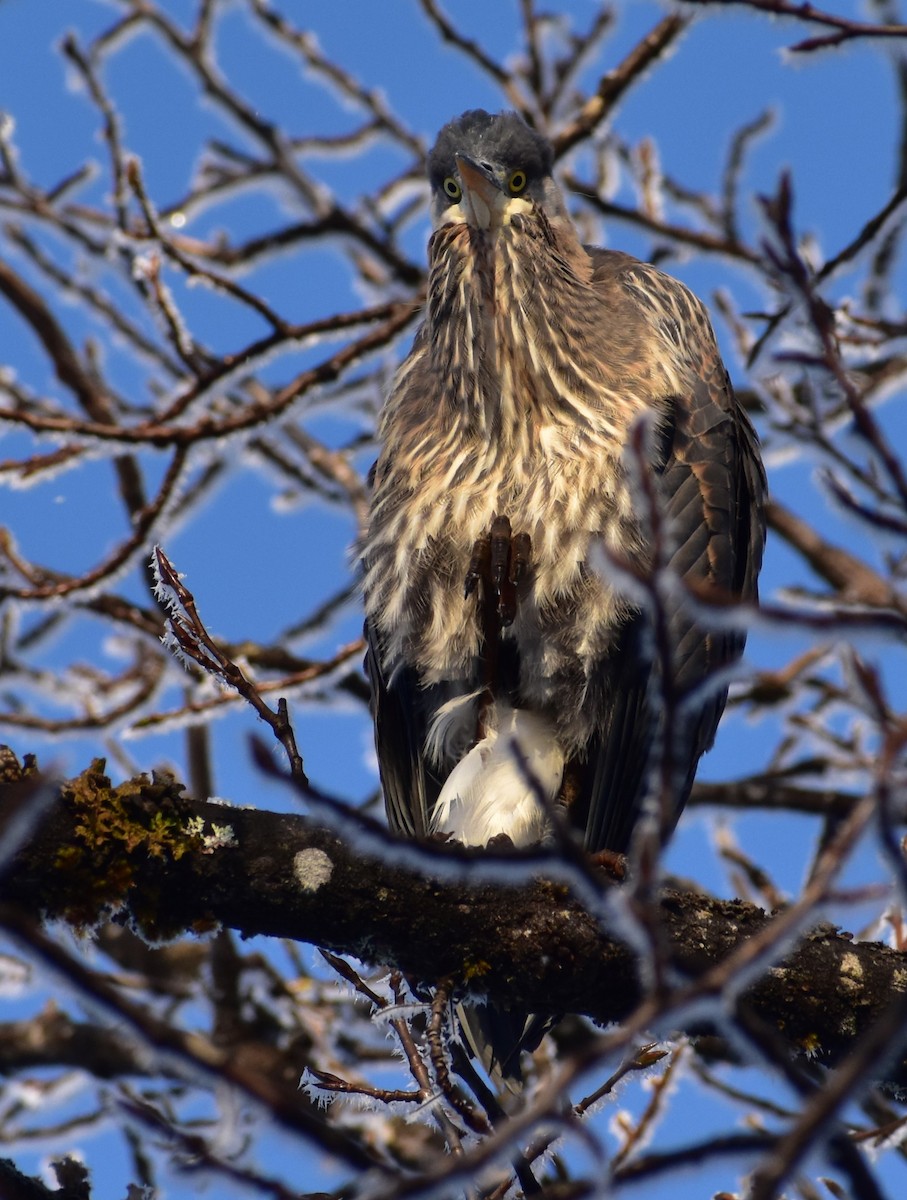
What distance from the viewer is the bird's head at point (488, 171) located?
418 centimetres

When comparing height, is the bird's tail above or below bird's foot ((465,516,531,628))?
below

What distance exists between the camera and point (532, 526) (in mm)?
3553

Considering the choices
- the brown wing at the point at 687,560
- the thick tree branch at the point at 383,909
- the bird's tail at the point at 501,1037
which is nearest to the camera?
the thick tree branch at the point at 383,909

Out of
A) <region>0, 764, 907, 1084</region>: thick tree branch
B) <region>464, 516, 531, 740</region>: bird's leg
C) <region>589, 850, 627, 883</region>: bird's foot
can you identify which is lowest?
<region>0, 764, 907, 1084</region>: thick tree branch

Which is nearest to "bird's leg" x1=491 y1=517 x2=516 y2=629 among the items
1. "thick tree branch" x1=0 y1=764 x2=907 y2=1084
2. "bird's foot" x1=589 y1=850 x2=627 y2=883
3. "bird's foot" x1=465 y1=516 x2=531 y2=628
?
"bird's foot" x1=465 y1=516 x2=531 y2=628

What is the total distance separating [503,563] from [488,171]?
1391 mm

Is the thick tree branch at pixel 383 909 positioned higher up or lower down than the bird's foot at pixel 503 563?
lower down

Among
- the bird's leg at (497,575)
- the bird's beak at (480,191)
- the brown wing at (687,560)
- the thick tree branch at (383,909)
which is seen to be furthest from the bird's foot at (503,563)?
the bird's beak at (480,191)

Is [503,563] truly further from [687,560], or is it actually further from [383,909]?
[383,909]

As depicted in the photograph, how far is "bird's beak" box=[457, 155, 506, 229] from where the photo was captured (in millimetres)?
4160

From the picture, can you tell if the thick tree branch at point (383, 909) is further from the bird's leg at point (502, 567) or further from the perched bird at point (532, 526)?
the bird's leg at point (502, 567)

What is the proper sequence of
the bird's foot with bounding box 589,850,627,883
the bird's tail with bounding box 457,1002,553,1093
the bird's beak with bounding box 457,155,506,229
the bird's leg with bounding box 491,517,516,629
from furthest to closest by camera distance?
the bird's beak with bounding box 457,155,506,229, the bird's leg with bounding box 491,517,516,629, the bird's tail with bounding box 457,1002,553,1093, the bird's foot with bounding box 589,850,627,883

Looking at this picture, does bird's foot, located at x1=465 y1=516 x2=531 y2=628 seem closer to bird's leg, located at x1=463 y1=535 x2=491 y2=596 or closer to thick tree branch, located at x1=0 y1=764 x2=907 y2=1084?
bird's leg, located at x1=463 y1=535 x2=491 y2=596

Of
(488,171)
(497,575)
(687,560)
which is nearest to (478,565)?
(497,575)
